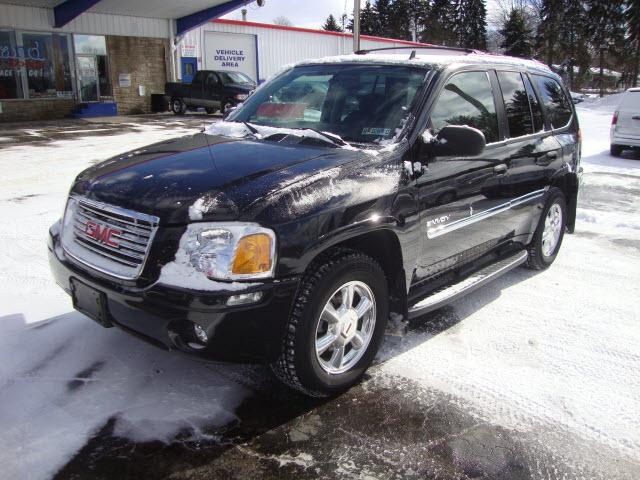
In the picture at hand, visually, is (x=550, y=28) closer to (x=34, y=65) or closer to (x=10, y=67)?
(x=34, y=65)

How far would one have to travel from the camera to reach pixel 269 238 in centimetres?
265

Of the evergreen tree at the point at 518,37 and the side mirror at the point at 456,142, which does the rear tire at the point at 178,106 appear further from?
the evergreen tree at the point at 518,37

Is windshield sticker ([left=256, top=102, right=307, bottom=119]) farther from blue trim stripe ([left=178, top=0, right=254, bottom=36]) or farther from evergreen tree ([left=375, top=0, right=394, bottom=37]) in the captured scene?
evergreen tree ([left=375, top=0, right=394, bottom=37])

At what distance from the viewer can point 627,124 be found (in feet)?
42.6

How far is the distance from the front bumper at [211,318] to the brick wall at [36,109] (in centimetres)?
1947

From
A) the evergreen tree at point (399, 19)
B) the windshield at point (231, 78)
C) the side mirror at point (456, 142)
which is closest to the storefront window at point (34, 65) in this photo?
the windshield at point (231, 78)

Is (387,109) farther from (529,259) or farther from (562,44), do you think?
(562,44)

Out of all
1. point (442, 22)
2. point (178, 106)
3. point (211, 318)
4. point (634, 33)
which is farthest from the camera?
point (442, 22)

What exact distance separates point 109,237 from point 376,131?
1.69m

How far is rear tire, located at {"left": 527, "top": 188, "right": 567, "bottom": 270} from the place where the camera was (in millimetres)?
5090

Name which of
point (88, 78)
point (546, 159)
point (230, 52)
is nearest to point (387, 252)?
point (546, 159)

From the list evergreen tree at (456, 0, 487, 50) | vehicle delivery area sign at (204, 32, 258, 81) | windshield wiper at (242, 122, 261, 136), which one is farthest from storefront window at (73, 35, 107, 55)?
evergreen tree at (456, 0, 487, 50)

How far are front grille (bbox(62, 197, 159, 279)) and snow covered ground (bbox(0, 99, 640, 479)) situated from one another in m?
0.74

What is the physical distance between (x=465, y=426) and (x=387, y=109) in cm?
194
